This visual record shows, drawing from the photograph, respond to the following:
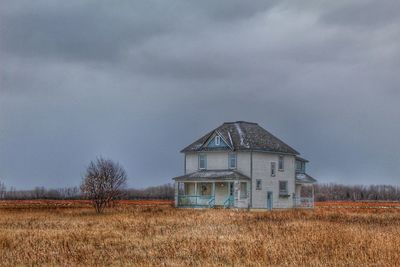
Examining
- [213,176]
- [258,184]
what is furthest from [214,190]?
[258,184]

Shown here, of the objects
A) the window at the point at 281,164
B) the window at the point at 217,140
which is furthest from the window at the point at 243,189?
the window at the point at 281,164

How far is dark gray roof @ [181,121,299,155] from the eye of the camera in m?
57.3

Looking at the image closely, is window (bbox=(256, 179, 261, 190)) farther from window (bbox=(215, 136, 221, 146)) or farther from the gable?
window (bbox=(215, 136, 221, 146))

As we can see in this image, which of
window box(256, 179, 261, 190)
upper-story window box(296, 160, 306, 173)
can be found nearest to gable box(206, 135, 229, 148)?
window box(256, 179, 261, 190)

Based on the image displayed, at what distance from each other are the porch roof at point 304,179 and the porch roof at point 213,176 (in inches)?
398

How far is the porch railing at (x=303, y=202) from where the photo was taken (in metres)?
63.3

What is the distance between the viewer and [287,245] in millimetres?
17766

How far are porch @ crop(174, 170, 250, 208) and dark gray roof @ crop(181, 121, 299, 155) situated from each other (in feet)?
8.67

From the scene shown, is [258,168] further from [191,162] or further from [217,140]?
[191,162]

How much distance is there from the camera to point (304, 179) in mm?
64875

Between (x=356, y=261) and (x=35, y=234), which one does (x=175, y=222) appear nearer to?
(x=35, y=234)

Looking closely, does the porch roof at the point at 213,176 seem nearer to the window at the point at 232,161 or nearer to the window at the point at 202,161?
the window at the point at 202,161

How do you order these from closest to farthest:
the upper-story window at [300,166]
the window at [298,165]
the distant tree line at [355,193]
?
the window at [298,165], the upper-story window at [300,166], the distant tree line at [355,193]

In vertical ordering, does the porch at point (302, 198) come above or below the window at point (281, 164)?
below
